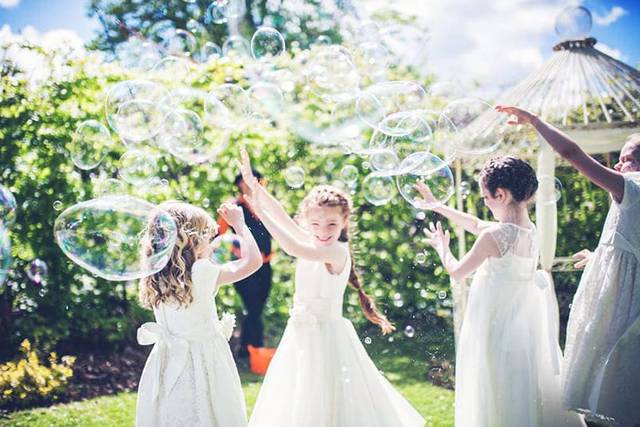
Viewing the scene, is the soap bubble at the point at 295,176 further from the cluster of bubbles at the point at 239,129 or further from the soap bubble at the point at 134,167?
the soap bubble at the point at 134,167

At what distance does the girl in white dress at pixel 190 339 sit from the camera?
11.0 feet

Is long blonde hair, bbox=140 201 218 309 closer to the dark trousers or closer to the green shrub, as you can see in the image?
the green shrub

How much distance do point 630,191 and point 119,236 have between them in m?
2.72

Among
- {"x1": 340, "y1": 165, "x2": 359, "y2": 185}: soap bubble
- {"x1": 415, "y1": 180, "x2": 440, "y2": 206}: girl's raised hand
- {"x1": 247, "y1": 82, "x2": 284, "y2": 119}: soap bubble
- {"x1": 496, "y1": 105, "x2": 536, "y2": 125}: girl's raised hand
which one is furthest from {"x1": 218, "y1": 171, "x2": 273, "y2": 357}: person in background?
{"x1": 496, "y1": 105, "x2": 536, "y2": 125}: girl's raised hand

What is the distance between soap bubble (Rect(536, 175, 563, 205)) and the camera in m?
5.23

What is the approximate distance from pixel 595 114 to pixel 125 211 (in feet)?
17.3

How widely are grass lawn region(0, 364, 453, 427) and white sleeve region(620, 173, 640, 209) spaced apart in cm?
210

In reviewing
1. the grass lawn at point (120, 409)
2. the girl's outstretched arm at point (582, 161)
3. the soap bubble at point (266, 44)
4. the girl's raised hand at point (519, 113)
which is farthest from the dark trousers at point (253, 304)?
the girl's outstretched arm at point (582, 161)

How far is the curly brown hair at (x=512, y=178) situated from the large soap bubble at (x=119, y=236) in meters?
1.77

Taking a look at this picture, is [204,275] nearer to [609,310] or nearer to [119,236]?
[119,236]

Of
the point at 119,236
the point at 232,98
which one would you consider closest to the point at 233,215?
the point at 119,236

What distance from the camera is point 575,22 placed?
237 inches

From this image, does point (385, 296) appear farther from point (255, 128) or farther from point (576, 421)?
point (576, 421)

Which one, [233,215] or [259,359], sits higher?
[233,215]
